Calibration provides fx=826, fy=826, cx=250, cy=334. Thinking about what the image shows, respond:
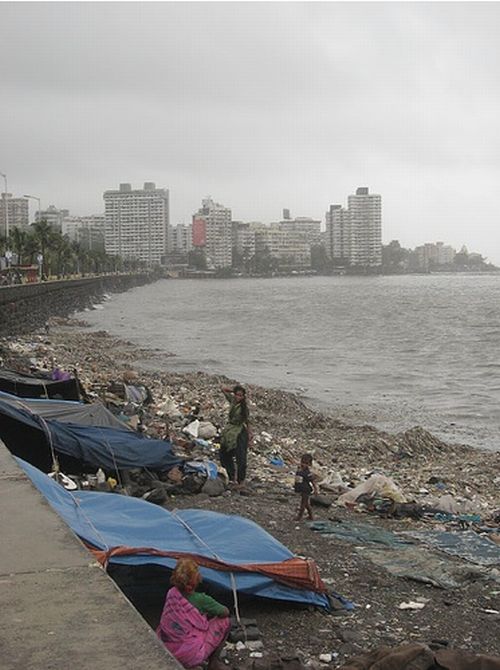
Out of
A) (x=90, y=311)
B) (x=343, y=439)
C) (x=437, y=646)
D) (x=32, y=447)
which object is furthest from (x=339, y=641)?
(x=90, y=311)

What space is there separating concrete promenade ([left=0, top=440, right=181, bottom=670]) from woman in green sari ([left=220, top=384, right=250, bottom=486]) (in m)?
5.03

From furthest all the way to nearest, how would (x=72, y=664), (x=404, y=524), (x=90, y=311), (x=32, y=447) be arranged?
1. (x=90, y=311)
2. (x=32, y=447)
3. (x=404, y=524)
4. (x=72, y=664)

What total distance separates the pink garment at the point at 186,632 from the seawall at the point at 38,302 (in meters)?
33.4

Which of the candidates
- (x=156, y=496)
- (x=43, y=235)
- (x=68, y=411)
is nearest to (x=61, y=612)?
(x=156, y=496)

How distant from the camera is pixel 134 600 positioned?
5.98 m

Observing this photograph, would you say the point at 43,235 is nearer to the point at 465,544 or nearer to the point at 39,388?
the point at 39,388

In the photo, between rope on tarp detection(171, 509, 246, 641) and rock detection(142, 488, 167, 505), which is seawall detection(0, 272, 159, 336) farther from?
rope on tarp detection(171, 509, 246, 641)

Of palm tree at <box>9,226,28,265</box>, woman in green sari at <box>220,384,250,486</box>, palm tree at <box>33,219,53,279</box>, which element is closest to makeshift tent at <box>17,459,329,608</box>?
woman in green sari at <box>220,384,250,486</box>

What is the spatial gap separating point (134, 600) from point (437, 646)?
216cm

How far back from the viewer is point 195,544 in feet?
21.2

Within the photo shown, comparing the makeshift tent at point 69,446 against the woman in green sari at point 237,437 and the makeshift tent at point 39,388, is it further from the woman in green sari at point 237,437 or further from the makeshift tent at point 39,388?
the makeshift tent at point 39,388

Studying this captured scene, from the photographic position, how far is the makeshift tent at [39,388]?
1380 cm

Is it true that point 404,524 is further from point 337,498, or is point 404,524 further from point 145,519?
point 145,519

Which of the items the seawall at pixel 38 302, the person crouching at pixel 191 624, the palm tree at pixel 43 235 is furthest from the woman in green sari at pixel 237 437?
the palm tree at pixel 43 235
